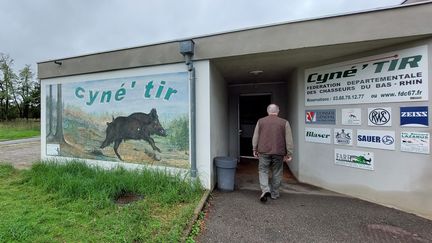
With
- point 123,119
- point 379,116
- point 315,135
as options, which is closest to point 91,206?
point 123,119

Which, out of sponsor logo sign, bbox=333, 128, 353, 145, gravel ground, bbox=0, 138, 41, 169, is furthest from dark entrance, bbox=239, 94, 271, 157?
gravel ground, bbox=0, 138, 41, 169

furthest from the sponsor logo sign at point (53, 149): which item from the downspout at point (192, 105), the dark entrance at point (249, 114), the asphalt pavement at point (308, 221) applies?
the dark entrance at point (249, 114)

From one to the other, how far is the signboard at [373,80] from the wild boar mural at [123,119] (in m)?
2.84

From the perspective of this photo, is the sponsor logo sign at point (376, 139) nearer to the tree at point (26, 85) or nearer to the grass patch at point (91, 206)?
the grass patch at point (91, 206)

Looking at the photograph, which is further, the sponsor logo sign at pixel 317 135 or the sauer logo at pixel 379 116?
the sponsor logo sign at pixel 317 135

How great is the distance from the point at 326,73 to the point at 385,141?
5.48ft

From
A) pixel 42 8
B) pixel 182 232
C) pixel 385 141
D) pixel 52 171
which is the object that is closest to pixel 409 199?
pixel 385 141

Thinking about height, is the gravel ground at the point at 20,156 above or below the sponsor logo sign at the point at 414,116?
below

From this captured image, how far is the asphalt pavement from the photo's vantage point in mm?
2779

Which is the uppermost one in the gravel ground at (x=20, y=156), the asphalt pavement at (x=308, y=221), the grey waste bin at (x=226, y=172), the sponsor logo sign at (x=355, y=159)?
the sponsor logo sign at (x=355, y=159)

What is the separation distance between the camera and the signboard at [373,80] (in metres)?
3.37

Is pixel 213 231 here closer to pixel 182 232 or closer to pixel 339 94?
pixel 182 232

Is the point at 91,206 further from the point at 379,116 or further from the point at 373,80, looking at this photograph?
the point at 373,80

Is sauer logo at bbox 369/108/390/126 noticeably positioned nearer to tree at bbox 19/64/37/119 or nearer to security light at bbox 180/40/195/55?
security light at bbox 180/40/195/55
